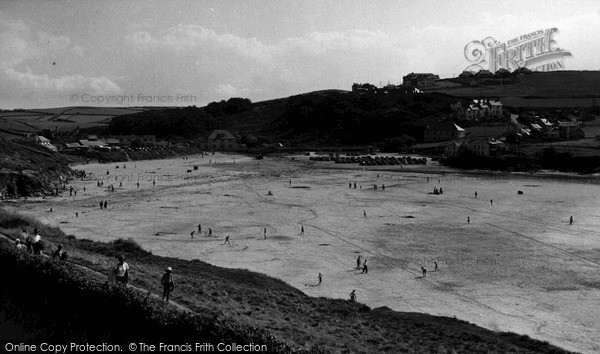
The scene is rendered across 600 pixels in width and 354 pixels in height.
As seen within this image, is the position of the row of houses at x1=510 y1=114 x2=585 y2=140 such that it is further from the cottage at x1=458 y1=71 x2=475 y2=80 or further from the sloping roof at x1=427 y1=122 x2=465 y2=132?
the cottage at x1=458 y1=71 x2=475 y2=80

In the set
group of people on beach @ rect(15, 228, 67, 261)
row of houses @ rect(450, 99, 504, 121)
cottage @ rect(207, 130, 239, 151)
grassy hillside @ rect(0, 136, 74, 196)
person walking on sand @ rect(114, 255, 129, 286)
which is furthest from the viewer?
cottage @ rect(207, 130, 239, 151)

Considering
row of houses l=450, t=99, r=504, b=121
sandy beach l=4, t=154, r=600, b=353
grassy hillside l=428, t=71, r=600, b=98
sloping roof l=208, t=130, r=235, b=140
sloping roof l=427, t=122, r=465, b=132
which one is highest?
grassy hillside l=428, t=71, r=600, b=98

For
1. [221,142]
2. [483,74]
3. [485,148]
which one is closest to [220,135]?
[221,142]

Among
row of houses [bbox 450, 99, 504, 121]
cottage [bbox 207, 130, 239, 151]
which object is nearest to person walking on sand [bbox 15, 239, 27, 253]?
row of houses [bbox 450, 99, 504, 121]

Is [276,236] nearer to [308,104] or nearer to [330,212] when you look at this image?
[330,212]

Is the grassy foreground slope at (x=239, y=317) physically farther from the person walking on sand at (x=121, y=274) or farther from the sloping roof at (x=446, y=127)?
the sloping roof at (x=446, y=127)

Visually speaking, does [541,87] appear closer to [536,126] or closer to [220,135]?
[536,126]
